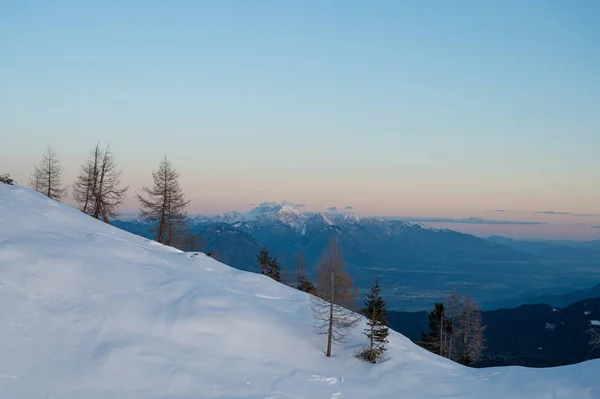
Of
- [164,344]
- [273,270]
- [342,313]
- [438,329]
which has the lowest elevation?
[438,329]

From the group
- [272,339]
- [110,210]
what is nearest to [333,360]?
[272,339]

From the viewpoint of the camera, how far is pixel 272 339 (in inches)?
890

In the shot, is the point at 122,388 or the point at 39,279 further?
the point at 39,279

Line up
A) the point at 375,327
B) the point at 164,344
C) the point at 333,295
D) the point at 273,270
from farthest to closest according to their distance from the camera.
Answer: the point at 273,270, the point at 375,327, the point at 333,295, the point at 164,344

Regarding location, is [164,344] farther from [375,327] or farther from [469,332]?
[469,332]

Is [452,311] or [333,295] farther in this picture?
[452,311]

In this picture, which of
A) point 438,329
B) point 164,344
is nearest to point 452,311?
point 438,329

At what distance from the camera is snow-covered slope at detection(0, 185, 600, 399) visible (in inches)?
608

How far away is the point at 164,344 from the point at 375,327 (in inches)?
513

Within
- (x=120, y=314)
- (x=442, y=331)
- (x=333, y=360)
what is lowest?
(x=442, y=331)

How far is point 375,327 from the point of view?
25.0m

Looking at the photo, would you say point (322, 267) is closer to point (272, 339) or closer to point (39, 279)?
point (272, 339)

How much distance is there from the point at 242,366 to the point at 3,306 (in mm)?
11212

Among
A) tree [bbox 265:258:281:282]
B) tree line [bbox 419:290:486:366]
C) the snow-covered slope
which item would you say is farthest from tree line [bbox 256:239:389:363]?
tree [bbox 265:258:281:282]
